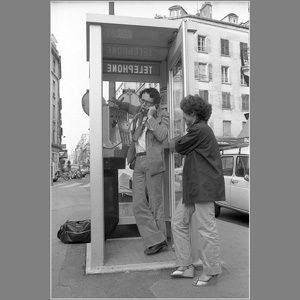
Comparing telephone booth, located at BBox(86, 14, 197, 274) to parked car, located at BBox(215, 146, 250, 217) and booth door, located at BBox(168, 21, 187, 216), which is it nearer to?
booth door, located at BBox(168, 21, 187, 216)

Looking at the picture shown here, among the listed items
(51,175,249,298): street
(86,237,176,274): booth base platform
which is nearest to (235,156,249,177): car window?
(51,175,249,298): street

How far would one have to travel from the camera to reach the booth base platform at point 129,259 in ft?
10.5

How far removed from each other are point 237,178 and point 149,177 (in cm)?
400

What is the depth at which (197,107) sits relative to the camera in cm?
290

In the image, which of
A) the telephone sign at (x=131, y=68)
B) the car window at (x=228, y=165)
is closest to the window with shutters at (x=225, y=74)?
the car window at (x=228, y=165)

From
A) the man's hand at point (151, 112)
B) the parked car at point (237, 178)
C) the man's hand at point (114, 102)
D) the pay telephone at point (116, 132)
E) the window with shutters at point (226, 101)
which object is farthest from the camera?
the window with shutters at point (226, 101)

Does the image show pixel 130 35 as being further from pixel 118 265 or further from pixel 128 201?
pixel 118 265

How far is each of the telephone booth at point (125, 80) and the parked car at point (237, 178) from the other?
118 inches

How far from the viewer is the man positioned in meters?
3.56

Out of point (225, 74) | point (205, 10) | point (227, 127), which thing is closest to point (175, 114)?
point (205, 10)

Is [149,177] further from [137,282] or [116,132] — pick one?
[137,282]

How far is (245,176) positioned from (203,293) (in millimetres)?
4468

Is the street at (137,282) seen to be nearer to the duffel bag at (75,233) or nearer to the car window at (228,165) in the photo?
the duffel bag at (75,233)

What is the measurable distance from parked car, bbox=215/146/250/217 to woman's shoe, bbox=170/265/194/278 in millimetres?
3955
